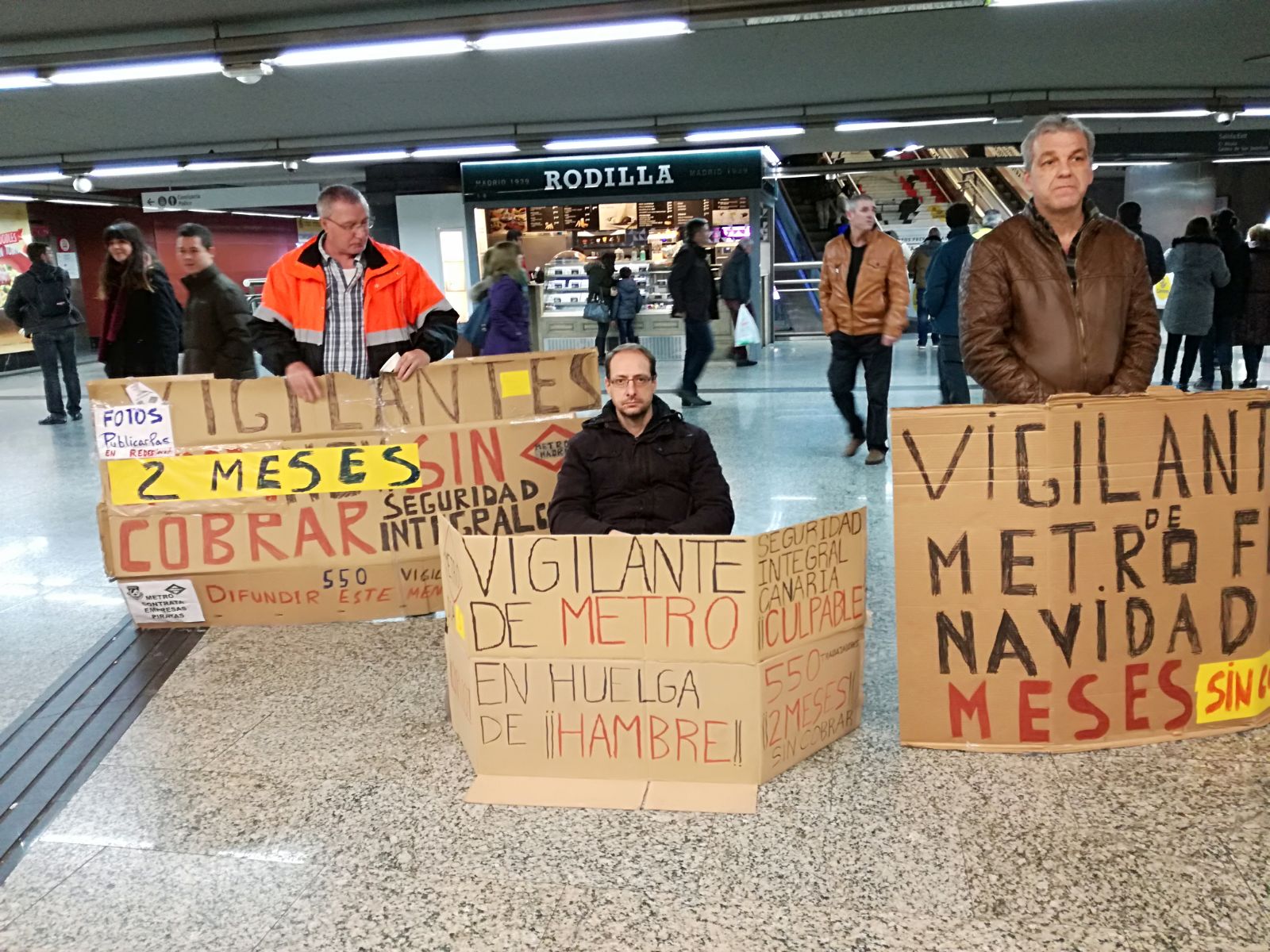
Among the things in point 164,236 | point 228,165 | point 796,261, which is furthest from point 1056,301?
point 164,236

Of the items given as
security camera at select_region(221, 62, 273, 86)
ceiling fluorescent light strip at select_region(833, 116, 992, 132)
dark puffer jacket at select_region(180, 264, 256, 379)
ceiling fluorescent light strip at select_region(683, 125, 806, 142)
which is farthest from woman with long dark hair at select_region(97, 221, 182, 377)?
ceiling fluorescent light strip at select_region(833, 116, 992, 132)

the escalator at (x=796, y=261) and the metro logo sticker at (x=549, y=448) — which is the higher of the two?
the escalator at (x=796, y=261)

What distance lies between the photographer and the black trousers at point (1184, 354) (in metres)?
8.60

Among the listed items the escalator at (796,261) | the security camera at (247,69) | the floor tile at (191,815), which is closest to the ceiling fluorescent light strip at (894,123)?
the escalator at (796,261)

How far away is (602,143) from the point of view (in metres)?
12.8

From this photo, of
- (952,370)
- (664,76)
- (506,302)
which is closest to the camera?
(952,370)

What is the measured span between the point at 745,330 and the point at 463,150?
4.56 m

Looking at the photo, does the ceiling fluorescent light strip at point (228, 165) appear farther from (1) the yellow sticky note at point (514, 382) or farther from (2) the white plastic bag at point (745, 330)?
(1) the yellow sticky note at point (514, 382)

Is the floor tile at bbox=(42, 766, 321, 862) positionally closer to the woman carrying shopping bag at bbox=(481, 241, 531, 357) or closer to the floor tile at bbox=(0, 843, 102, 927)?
the floor tile at bbox=(0, 843, 102, 927)

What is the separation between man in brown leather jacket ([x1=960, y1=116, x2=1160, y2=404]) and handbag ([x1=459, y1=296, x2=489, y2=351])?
4.09 m

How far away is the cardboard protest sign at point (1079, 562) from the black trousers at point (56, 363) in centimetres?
898

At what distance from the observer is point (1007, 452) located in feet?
8.13

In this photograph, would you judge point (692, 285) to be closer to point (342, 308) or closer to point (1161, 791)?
point (342, 308)

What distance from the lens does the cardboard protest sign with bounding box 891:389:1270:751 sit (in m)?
2.48
